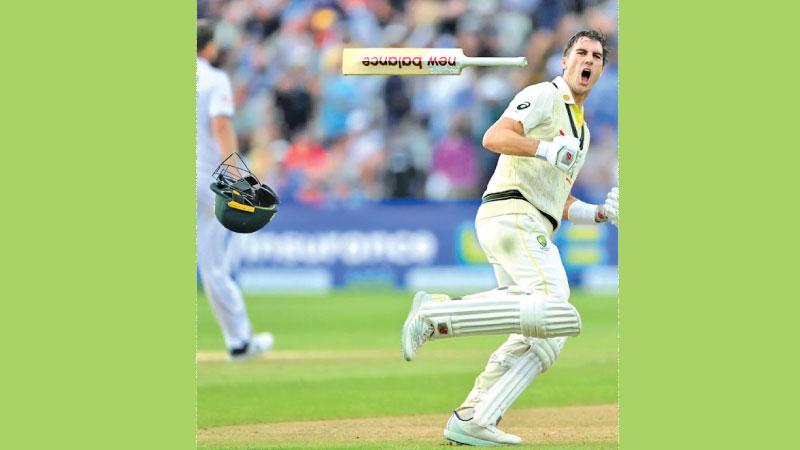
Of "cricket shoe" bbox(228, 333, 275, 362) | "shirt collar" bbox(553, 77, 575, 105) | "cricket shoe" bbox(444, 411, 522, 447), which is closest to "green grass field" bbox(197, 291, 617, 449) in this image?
"cricket shoe" bbox(228, 333, 275, 362)

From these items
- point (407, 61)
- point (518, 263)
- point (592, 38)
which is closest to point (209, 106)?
point (407, 61)

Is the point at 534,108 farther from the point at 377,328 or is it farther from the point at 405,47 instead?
the point at 377,328

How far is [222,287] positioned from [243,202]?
1069 millimetres

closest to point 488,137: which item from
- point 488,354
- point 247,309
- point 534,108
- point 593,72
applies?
point 534,108

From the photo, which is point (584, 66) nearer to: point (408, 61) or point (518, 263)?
point (408, 61)

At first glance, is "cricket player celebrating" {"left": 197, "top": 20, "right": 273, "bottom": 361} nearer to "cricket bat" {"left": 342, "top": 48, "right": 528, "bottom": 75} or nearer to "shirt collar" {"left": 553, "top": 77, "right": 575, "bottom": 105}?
"cricket bat" {"left": 342, "top": 48, "right": 528, "bottom": 75}

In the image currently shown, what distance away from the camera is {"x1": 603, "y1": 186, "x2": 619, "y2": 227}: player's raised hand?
8539mm

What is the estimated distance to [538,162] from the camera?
8125 millimetres

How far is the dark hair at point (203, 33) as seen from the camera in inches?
354

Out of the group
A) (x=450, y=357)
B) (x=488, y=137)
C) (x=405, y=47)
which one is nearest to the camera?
(x=488, y=137)

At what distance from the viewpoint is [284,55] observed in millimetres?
9891

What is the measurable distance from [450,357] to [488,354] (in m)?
0.39

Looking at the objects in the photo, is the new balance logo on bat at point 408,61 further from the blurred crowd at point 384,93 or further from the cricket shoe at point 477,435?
the cricket shoe at point 477,435

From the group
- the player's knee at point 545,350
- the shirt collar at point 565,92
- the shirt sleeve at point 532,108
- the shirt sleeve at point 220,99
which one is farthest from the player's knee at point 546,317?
the shirt sleeve at point 220,99
